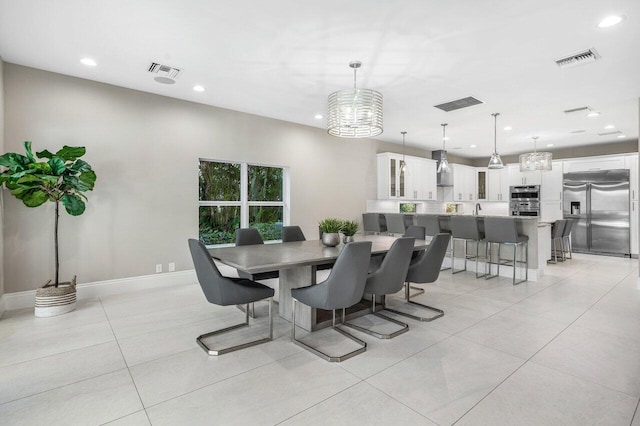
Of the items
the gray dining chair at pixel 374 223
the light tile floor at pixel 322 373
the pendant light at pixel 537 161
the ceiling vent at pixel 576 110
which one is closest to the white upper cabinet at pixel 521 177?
the pendant light at pixel 537 161

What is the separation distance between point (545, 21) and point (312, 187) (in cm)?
434

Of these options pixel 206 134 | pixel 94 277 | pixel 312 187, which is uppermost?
pixel 206 134

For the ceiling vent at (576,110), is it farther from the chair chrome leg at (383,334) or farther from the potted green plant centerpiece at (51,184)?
the potted green plant centerpiece at (51,184)

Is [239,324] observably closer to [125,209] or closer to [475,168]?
[125,209]

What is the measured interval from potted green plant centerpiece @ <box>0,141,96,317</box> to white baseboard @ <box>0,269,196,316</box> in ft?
1.08

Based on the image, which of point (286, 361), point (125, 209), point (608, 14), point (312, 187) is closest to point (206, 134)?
point (125, 209)

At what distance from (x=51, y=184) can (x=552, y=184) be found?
10.0 m

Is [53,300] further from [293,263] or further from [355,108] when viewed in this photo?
[355,108]

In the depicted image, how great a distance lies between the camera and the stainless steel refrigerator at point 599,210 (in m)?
7.28

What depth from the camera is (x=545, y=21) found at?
9.07 ft

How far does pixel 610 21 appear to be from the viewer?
2734mm

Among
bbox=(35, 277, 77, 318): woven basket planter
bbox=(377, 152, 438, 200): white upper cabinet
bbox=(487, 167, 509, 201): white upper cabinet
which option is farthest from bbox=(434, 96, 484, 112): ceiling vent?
bbox=(35, 277, 77, 318): woven basket planter

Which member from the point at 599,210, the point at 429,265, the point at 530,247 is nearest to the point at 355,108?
the point at 429,265

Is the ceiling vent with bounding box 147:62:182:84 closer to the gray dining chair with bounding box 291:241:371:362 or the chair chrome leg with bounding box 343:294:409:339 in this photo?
the gray dining chair with bounding box 291:241:371:362
